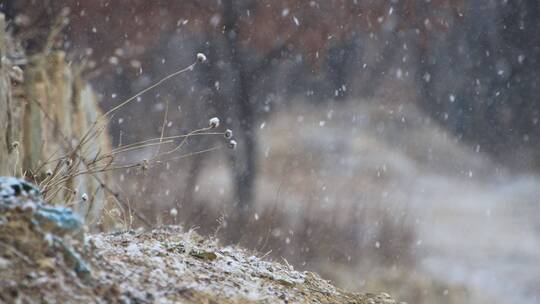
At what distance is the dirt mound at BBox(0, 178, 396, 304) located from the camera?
1709 millimetres

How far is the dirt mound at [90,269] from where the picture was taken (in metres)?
1.71

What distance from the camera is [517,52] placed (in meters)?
13.5

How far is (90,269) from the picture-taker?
6.23ft

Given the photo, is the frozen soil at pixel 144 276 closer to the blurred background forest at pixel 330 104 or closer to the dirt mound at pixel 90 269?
the dirt mound at pixel 90 269

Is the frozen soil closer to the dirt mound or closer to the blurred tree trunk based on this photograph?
the dirt mound

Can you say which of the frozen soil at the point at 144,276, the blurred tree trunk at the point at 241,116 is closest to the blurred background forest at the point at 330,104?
the blurred tree trunk at the point at 241,116

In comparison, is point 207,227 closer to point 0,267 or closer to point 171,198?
Answer: point 171,198

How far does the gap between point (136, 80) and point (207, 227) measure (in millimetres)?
4048

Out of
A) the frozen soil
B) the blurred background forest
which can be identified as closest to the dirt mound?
the frozen soil

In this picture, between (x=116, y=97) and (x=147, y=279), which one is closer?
(x=147, y=279)

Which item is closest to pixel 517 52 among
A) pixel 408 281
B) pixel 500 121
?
pixel 500 121

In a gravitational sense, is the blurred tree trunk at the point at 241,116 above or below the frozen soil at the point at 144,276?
above

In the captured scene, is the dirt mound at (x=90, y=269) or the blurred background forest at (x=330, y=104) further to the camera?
the blurred background forest at (x=330, y=104)

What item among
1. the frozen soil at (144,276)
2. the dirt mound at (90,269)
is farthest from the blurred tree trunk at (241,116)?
the dirt mound at (90,269)
